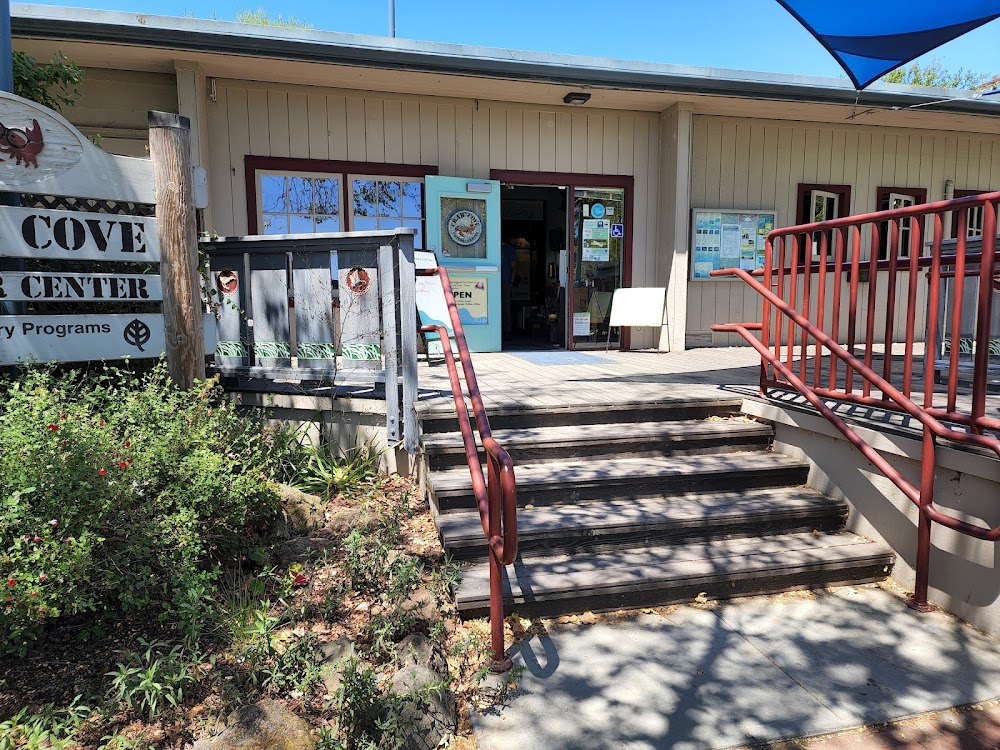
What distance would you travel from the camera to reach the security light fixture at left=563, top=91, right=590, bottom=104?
7035 millimetres

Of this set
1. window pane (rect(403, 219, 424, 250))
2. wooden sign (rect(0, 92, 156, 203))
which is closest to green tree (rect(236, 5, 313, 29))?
window pane (rect(403, 219, 424, 250))

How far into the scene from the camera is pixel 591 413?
397 cm

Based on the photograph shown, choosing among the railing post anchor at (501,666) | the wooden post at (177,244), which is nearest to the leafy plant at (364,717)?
the railing post anchor at (501,666)

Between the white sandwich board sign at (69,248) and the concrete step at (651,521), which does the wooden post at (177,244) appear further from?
the concrete step at (651,521)

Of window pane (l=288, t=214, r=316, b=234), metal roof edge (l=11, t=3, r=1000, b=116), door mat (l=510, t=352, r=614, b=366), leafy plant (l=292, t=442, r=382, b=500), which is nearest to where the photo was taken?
leafy plant (l=292, t=442, r=382, b=500)

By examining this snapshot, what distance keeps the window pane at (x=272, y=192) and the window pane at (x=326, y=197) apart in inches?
14.1

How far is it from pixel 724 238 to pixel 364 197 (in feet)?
15.4

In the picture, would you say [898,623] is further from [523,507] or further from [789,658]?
[523,507]

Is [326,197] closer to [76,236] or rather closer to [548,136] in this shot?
[548,136]

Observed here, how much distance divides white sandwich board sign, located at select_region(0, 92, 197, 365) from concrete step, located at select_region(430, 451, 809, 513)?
1945 millimetres

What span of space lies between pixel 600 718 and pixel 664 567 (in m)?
0.96

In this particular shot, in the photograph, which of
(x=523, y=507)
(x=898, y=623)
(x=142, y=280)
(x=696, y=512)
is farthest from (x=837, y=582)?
(x=142, y=280)

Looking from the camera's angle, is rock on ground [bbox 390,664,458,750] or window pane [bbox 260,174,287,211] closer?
rock on ground [bbox 390,664,458,750]

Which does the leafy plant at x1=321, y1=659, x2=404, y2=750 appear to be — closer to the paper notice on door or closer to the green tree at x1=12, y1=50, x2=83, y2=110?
the green tree at x1=12, y1=50, x2=83, y2=110
